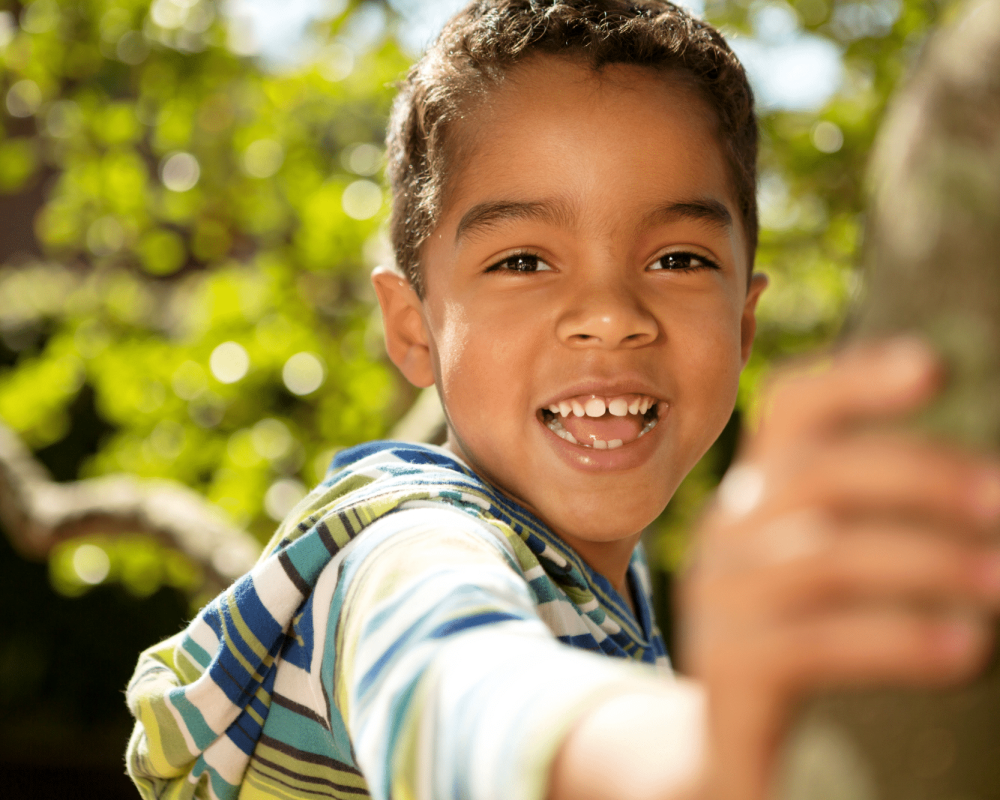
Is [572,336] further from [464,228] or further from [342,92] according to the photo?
[342,92]

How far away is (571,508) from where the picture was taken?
142 cm

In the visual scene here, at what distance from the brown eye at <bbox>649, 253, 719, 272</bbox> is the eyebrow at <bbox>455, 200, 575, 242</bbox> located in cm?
19

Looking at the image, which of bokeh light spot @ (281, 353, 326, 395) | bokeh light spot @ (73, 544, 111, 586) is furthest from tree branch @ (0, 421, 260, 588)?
bokeh light spot @ (281, 353, 326, 395)

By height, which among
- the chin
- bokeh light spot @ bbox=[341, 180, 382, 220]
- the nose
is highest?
bokeh light spot @ bbox=[341, 180, 382, 220]

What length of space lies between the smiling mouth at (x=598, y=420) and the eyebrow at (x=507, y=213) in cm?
28

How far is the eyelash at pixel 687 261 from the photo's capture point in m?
1.50

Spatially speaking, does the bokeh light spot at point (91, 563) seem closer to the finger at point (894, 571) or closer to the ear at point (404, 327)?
the ear at point (404, 327)

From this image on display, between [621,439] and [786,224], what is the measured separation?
2.58 metres

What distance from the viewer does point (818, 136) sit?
3305 millimetres

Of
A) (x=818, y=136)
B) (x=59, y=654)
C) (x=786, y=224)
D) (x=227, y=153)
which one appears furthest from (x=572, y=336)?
(x=59, y=654)

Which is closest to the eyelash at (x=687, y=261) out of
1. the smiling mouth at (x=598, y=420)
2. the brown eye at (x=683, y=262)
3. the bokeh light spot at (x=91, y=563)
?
the brown eye at (x=683, y=262)

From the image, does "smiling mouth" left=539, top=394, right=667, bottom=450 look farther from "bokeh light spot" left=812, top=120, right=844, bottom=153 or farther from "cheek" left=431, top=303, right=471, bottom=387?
"bokeh light spot" left=812, top=120, right=844, bottom=153

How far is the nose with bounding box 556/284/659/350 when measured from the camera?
4.49 ft

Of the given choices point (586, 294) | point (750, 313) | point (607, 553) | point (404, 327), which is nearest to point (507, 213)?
point (586, 294)
